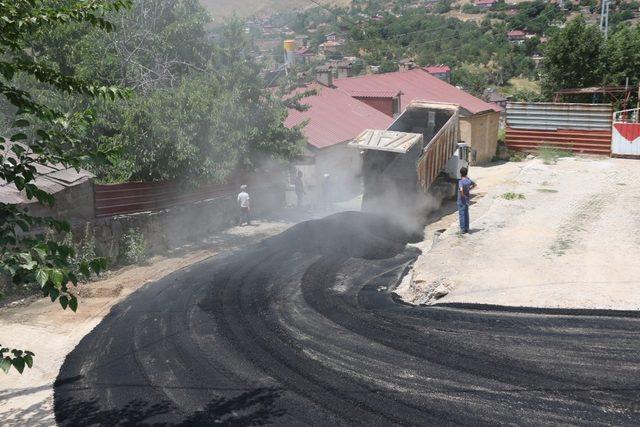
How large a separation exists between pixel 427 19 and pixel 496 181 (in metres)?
118

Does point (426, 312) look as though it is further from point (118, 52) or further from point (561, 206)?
point (118, 52)

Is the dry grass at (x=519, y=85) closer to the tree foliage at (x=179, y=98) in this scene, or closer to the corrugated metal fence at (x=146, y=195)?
the tree foliage at (x=179, y=98)

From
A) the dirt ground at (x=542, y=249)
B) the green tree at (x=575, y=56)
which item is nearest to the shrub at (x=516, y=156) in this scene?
the dirt ground at (x=542, y=249)

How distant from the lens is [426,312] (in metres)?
11.3

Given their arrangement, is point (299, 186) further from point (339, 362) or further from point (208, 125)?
point (339, 362)

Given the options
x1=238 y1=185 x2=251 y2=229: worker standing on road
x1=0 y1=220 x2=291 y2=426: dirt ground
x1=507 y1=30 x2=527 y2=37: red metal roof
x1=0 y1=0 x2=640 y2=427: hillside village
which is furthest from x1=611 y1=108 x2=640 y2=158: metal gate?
x1=507 y1=30 x2=527 y2=37: red metal roof

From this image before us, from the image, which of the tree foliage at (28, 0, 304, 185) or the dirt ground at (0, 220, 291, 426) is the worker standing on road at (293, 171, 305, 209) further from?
the dirt ground at (0, 220, 291, 426)

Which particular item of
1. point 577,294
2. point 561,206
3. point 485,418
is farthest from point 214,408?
point 561,206

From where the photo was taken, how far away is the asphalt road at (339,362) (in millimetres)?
7922

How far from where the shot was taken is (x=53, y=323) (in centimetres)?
1229

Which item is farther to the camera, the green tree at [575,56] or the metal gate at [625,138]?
the green tree at [575,56]

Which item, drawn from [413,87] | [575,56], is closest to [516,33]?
A: [413,87]

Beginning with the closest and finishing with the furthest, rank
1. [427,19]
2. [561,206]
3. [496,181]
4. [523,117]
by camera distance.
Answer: [561,206] < [496,181] < [523,117] < [427,19]

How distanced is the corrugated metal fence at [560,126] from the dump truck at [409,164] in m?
8.49
